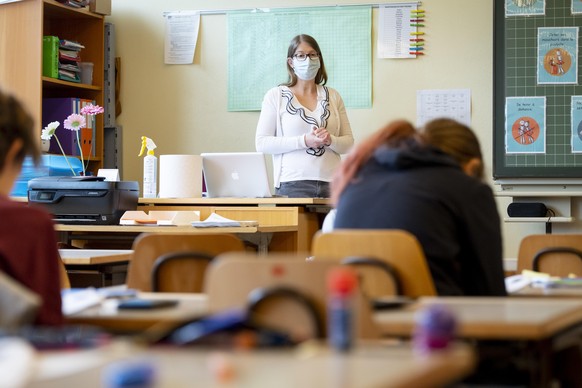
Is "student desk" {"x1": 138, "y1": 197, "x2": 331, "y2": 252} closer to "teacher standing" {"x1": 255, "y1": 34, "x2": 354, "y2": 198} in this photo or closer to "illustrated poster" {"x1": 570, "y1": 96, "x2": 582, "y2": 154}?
"teacher standing" {"x1": 255, "y1": 34, "x2": 354, "y2": 198}

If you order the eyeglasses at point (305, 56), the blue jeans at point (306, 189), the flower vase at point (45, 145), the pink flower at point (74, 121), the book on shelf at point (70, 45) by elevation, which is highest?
the book on shelf at point (70, 45)

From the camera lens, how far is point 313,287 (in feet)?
4.96

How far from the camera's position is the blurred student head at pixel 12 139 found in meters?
1.93

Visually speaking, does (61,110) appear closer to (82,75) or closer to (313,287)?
(82,75)

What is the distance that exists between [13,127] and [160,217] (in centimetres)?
309

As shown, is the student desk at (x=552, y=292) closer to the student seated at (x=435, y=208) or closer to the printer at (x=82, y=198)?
the student seated at (x=435, y=208)

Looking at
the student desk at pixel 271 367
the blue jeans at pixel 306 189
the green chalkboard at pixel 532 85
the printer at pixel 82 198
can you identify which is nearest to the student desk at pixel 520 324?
the student desk at pixel 271 367

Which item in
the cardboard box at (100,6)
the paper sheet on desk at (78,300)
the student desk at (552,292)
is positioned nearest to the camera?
the paper sheet on desk at (78,300)

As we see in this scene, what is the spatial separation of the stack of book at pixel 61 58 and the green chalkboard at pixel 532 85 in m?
2.78

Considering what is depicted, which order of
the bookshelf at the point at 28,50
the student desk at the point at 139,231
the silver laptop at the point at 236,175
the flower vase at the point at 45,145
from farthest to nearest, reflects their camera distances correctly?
the bookshelf at the point at 28,50
the flower vase at the point at 45,145
the silver laptop at the point at 236,175
the student desk at the point at 139,231

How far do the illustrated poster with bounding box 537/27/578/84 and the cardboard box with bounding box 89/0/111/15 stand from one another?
115 inches

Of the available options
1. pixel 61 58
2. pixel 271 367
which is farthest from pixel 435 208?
pixel 61 58

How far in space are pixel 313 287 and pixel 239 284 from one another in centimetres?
19

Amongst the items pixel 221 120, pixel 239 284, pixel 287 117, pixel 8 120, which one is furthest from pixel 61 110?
pixel 239 284
